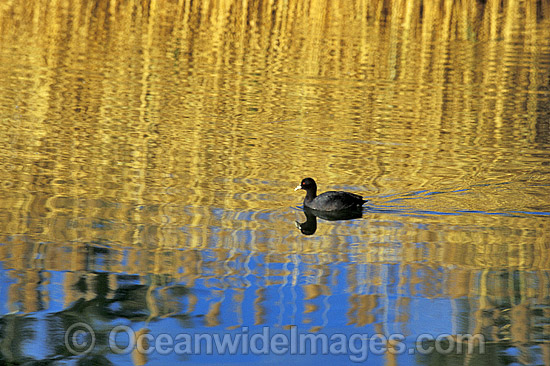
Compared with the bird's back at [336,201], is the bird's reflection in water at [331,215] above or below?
below

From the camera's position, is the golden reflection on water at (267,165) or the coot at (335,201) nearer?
the golden reflection on water at (267,165)

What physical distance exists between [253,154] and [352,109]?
4.57 metres

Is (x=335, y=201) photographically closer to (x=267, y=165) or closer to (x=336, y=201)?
(x=336, y=201)

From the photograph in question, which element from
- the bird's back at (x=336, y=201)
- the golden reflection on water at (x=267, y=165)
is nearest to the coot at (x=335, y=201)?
the bird's back at (x=336, y=201)

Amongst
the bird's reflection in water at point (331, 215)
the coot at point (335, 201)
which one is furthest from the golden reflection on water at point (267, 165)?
the coot at point (335, 201)

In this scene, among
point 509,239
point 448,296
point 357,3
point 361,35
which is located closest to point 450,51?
point 361,35

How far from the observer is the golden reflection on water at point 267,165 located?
8.77m

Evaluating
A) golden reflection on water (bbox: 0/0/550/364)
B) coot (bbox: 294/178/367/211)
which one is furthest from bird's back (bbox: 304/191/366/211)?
golden reflection on water (bbox: 0/0/550/364)

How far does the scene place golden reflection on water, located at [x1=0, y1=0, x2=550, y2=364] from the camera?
877 cm

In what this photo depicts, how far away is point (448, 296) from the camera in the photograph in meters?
8.34

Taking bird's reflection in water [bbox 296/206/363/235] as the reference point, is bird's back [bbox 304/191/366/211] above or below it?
above

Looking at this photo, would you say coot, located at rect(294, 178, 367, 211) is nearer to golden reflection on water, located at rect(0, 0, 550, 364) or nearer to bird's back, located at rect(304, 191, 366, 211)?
bird's back, located at rect(304, 191, 366, 211)

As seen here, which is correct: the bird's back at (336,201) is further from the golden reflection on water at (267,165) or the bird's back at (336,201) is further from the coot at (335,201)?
the golden reflection on water at (267,165)

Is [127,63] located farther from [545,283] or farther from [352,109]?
[545,283]
